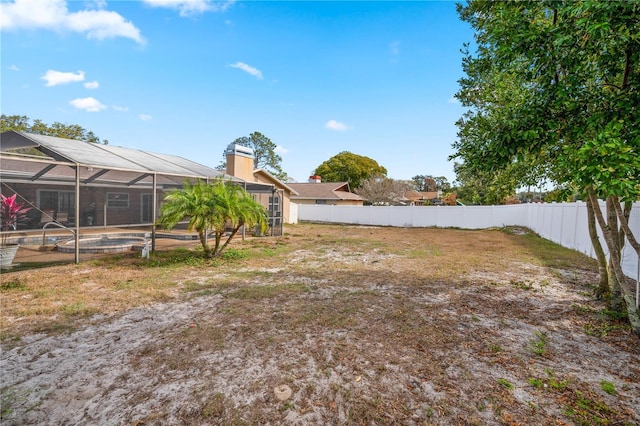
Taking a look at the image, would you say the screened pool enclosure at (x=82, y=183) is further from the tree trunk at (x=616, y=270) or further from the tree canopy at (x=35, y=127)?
the tree canopy at (x=35, y=127)

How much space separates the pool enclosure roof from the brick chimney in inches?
160

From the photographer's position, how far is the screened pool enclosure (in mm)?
7332

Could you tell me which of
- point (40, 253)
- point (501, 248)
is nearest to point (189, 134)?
point (40, 253)

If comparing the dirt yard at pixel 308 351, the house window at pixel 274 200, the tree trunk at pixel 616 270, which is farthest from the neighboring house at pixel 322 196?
the tree trunk at pixel 616 270

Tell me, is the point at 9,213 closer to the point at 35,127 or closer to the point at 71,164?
the point at 71,164

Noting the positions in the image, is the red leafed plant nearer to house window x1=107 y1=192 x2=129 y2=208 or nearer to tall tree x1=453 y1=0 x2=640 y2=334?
house window x1=107 y1=192 x2=129 y2=208

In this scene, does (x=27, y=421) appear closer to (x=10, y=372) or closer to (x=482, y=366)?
(x=10, y=372)

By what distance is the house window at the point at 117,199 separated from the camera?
12.2 meters

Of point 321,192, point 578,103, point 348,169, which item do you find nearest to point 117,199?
point 578,103

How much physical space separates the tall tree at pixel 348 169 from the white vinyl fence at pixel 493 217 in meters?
18.3

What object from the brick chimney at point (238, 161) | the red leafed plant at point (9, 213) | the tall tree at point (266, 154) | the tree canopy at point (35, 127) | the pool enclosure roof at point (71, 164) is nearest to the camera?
the pool enclosure roof at point (71, 164)

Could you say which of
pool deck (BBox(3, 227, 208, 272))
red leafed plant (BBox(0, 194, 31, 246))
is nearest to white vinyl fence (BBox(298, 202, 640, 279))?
pool deck (BBox(3, 227, 208, 272))

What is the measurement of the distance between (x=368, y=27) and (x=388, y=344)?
11894 millimetres

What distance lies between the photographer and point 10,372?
2809 mm
